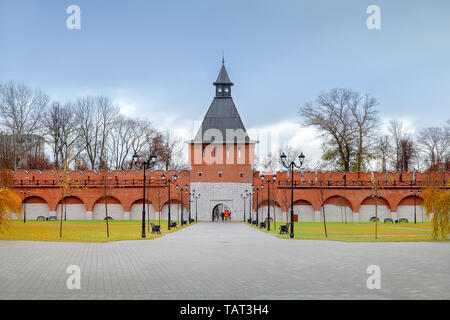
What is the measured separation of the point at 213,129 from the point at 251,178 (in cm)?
637

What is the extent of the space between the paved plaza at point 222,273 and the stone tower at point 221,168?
3198 centimetres

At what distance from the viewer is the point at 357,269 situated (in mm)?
9742

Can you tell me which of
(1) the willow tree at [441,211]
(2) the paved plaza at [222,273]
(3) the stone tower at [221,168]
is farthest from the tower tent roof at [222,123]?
(2) the paved plaza at [222,273]

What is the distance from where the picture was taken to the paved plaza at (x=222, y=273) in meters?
7.10

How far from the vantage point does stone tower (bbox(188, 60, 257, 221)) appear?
45906mm

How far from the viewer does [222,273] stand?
9125mm

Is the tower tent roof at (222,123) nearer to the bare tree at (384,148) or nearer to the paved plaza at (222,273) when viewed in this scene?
the bare tree at (384,148)

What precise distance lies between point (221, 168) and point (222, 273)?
37.0m

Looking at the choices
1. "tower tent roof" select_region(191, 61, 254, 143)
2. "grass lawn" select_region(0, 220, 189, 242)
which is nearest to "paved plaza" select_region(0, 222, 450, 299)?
"grass lawn" select_region(0, 220, 189, 242)

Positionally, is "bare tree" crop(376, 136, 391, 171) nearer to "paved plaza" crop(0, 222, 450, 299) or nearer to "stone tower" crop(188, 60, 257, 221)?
"stone tower" crop(188, 60, 257, 221)

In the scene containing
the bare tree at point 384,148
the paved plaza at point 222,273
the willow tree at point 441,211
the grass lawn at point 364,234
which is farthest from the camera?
the bare tree at point 384,148

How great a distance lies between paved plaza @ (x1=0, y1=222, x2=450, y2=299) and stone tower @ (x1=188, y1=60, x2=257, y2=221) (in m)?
32.0

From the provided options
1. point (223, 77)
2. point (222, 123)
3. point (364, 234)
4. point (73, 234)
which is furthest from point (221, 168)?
point (73, 234)

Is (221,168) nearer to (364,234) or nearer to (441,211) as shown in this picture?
(364,234)
